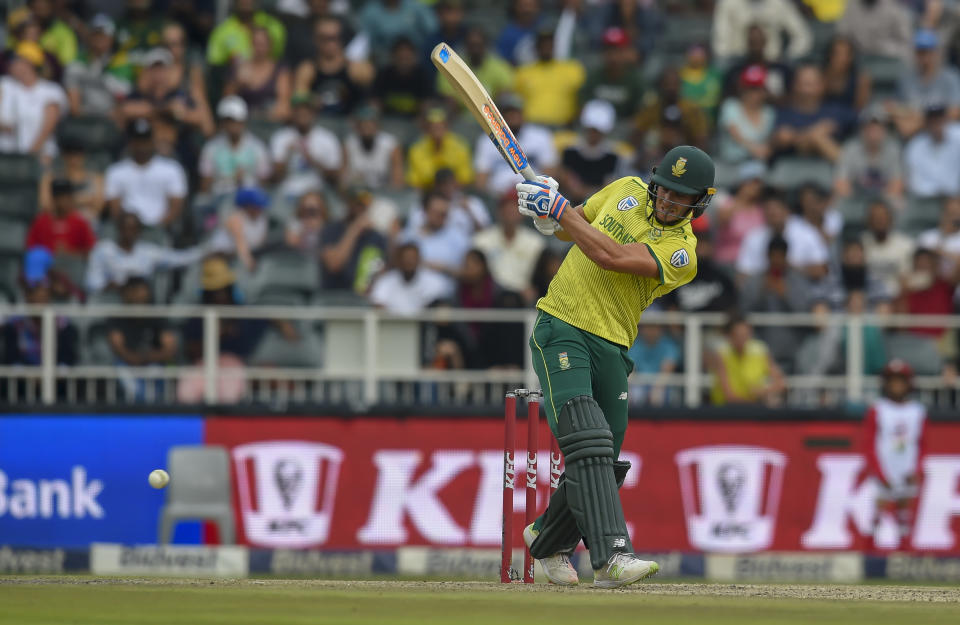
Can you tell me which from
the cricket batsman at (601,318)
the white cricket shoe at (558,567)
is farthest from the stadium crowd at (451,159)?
the cricket batsman at (601,318)

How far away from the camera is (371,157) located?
563 inches

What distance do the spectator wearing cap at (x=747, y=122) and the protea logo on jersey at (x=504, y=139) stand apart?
6.34m

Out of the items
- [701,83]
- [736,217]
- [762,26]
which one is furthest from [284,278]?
[762,26]

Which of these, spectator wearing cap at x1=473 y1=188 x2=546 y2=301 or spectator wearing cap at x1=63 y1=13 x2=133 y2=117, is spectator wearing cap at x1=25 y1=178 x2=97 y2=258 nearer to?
spectator wearing cap at x1=63 y1=13 x2=133 y2=117

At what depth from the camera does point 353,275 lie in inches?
522

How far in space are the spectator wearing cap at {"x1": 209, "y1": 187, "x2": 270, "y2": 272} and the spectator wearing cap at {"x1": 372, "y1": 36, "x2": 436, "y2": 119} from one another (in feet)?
6.60

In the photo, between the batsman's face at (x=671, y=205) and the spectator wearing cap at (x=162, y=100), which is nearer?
the batsman's face at (x=671, y=205)

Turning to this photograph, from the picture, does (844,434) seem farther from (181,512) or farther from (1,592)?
(1,592)

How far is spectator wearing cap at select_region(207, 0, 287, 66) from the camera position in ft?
49.8

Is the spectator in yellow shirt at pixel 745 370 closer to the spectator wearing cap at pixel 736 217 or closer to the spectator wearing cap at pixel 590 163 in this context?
the spectator wearing cap at pixel 736 217

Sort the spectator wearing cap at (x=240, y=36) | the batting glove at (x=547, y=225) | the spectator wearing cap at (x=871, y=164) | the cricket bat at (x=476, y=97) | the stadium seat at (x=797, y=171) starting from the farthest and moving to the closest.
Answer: the spectator wearing cap at (x=240, y=36)
the spectator wearing cap at (x=871, y=164)
the stadium seat at (x=797, y=171)
the cricket bat at (x=476, y=97)
the batting glove at (x=547, y=225)

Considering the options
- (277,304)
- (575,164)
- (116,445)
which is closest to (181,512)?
(116,445)

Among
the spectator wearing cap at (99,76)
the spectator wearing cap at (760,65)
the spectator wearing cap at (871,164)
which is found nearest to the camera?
the spectator wearing cap at (871,164)

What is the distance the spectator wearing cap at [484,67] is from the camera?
49.2ft
